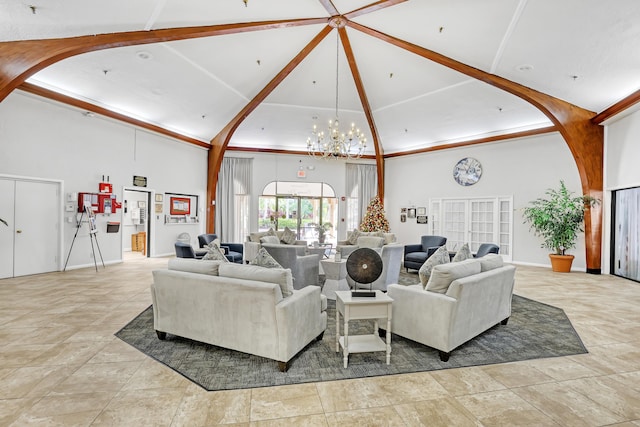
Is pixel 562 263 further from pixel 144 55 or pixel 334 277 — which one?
pixel 144 55

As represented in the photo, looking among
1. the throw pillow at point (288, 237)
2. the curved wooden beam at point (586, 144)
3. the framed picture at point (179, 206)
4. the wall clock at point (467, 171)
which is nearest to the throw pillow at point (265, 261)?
the throw pillow at point (288, 237)

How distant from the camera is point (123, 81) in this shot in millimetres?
6309

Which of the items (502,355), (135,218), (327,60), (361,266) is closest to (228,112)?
(327,60)

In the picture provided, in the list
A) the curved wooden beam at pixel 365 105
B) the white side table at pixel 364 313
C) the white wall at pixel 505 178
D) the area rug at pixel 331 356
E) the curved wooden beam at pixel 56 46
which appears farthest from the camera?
the white wall at pixel 505 178

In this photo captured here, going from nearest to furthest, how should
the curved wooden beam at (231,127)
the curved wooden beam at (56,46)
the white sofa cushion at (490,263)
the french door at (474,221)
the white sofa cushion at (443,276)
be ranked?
1. the white sofa cushion at (443,276)
2. the white sofa cushion at (490,263)
3. the curved wooden beam at (56,46)
4. the curved wooden beam at (231,127)
5. the french door at (474,221)

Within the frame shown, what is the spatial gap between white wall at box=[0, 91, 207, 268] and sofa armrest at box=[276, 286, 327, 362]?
20.0 feet

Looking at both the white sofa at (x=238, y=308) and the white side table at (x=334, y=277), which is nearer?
the white sofa at (x=238, y=308)

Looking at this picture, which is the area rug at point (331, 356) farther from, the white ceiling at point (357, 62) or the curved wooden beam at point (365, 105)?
the curved wooden beam at point (365, 105)

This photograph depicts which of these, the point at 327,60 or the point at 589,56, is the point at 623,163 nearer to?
the point at 589,56

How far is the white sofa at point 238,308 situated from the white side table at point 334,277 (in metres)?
1.84

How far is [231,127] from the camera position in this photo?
29.6 ft

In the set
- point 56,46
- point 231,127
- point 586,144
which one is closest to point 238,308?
point 56,46

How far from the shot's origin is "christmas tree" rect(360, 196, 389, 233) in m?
10.4

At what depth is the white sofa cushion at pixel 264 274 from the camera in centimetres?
283
